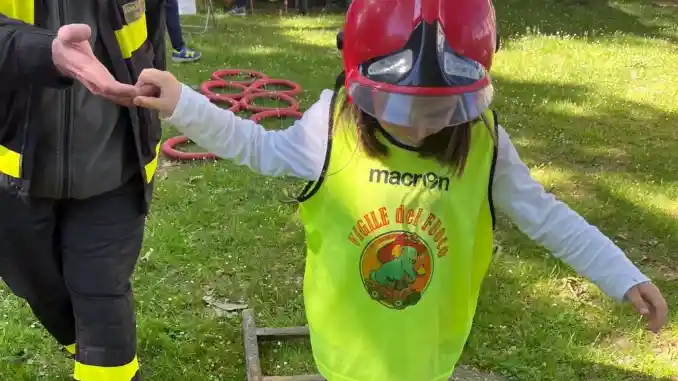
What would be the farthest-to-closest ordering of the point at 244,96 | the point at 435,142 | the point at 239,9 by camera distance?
the point at 239,9 < the point at 244,96 < the point at 435,142

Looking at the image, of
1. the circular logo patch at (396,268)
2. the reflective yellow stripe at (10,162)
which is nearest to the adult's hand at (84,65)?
the reflective yellow stripe at (10,162)

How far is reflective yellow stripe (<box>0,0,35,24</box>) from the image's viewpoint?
6.08ft

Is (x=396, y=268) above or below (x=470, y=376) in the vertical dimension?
above

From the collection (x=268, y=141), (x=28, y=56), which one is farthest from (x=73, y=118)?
(x=268, y=141)

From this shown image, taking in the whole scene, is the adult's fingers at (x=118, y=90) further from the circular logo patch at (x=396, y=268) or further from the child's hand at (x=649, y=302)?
the child's hand at (x=649, y=302)

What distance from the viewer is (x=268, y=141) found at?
1842mm

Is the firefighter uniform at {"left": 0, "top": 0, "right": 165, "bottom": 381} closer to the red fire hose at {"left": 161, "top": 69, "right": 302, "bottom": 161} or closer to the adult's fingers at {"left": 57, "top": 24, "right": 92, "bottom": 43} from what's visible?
the adult's fingers at {"left": 57, "top": 24, "right": 92, "bottom": 43}

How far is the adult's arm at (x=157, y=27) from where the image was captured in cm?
216

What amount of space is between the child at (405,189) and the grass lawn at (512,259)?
3.76 feet

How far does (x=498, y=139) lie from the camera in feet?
6.10

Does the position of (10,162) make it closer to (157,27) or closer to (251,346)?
(157,27)

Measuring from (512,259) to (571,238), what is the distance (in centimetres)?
205

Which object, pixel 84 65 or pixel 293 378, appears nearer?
pixel 84 65

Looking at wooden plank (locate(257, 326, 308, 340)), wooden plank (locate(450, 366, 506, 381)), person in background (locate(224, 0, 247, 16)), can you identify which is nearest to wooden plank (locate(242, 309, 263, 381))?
wooden plank (locate(257, 326, 308, 340))
